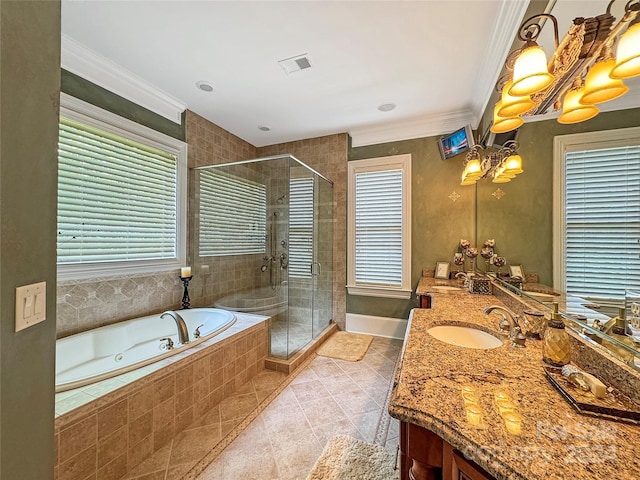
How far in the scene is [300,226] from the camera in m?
3.19

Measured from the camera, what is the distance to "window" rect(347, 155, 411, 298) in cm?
330

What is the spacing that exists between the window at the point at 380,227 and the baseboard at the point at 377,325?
0.32 meters

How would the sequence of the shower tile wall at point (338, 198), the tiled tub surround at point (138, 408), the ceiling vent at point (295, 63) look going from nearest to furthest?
the tiled tub surround at point (138, 408) → the ceiling vent at point (295, 63) → the shower tile wall at point (338, 198)

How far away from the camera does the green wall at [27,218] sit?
63cm

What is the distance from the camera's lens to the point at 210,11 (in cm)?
165

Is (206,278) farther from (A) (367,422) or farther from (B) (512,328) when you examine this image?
(B) (512,328)

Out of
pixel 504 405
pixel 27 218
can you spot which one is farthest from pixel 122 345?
pixel 504 405

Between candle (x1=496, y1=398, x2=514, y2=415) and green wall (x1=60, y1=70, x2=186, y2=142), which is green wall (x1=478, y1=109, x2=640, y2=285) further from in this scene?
green wall (x1=60, y1=70, x2=186, y2=142)

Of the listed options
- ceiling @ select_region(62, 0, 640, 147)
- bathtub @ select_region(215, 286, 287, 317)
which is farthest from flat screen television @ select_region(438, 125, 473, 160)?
bathtub @ select_region(215, 286, 287, 317)

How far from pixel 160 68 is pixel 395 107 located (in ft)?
7.62

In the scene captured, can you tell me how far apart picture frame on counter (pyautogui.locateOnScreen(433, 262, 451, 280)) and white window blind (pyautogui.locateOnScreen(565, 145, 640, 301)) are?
1868 millimetres

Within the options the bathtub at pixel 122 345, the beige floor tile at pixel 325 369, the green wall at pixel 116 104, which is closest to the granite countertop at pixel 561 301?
the beige floor tile at pixel 325 369

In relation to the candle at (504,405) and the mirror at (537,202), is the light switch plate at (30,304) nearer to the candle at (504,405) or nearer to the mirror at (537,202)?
the candle at (504,405)

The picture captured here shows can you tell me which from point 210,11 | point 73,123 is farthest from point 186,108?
point 210,11
